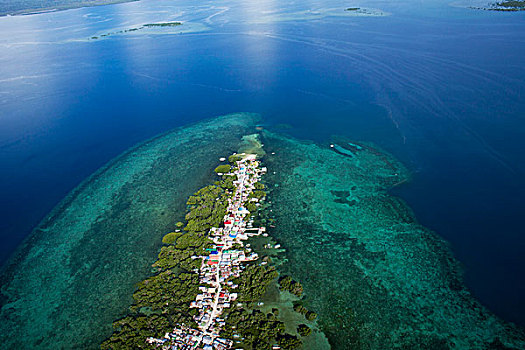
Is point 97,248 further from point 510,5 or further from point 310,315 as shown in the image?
point 510,5

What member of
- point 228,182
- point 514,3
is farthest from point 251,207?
point 514,3

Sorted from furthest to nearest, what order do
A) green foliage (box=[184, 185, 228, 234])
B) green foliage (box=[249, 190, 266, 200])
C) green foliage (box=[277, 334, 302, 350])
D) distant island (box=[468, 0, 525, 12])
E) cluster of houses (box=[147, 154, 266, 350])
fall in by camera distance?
distant island (box=[468, 0, 525, 12])
green foliage (box=[249, 190, 266, 200])
green foliage (box=[184, 185, 228, 234])
cluster of houses (box=[147, 154, 266, 350])
green foliage (box=[277, 334, 302, 350])

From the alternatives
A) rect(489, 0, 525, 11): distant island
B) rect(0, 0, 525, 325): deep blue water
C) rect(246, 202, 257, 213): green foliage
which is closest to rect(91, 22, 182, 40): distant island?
rect(0, 0, 525, 325): deep blue water

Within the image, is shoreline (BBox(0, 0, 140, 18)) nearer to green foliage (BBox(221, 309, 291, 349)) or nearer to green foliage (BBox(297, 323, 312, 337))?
green foliage (BBox(221, 309, 291, 349))

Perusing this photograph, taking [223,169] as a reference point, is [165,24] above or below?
above

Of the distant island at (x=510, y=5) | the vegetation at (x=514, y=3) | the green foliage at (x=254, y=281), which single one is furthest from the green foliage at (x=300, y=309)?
the vegetation at (x=514, y=3)
